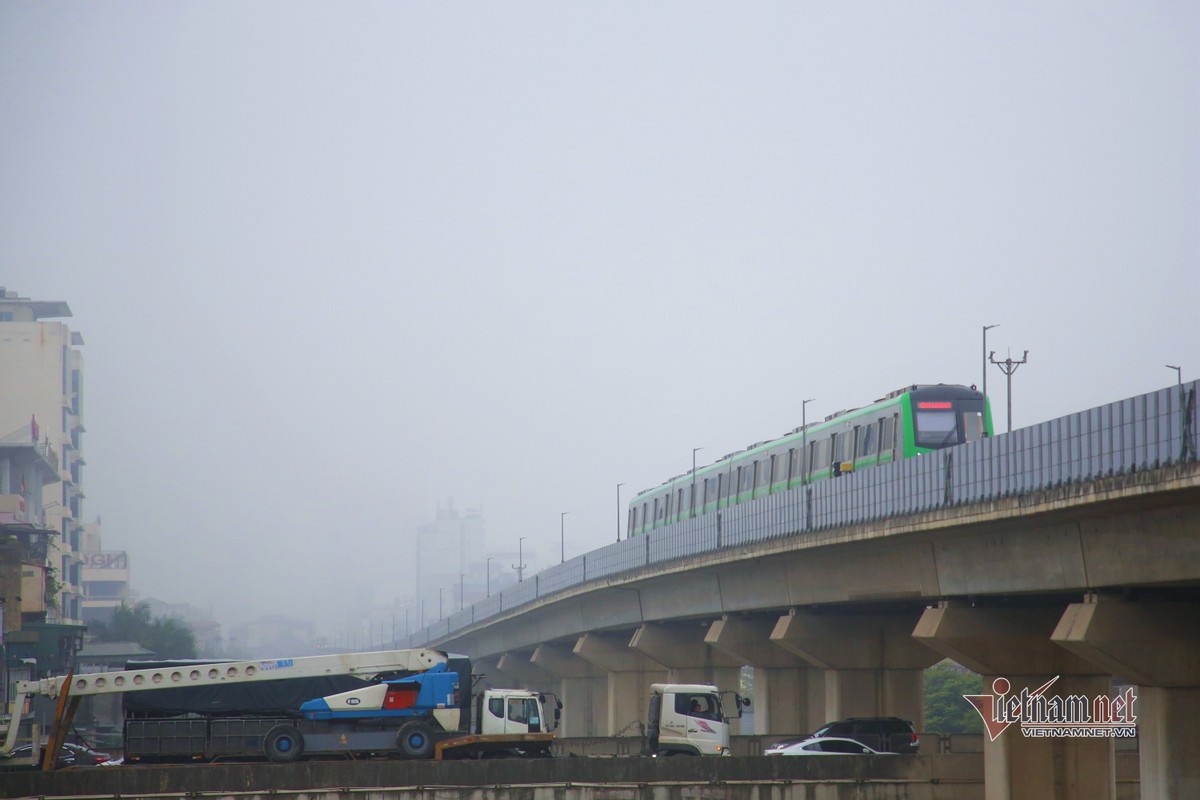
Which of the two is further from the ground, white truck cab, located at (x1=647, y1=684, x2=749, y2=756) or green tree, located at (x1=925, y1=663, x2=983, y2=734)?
white truck cab, located at (x1=647, y1=684, x2=749, y2=756)

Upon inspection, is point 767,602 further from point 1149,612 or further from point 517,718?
point 1149,612

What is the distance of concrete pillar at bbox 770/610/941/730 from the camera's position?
A: 49844mm

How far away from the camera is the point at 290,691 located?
4219 cm

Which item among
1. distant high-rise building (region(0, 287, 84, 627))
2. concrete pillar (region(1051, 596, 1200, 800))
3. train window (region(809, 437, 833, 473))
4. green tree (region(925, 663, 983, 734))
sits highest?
distant high-rise building (region(0, 287, 84, 627))

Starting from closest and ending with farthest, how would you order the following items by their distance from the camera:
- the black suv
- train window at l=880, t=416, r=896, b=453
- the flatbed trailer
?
the flatbed trailer → the black suv → train window at l=880, t=416, r=896, b=453

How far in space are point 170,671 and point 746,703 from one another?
19777mm

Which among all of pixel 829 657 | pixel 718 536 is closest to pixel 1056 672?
pixel 829 657

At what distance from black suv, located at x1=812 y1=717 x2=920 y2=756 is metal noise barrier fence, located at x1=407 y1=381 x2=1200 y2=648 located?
19.5 feet

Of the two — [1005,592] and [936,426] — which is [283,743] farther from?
[936,426]

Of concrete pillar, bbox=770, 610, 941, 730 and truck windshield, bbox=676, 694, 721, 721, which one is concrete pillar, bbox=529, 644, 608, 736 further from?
truck windshield, bbox=676, 694, 721, 721

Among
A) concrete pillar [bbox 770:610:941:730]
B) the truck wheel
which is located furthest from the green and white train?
the truck wheel

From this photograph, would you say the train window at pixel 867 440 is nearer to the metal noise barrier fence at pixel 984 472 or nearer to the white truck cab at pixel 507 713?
the metal noise barrier fence at pixel 984 472

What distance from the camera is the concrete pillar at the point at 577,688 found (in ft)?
301

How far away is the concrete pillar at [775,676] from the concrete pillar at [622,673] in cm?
1514
